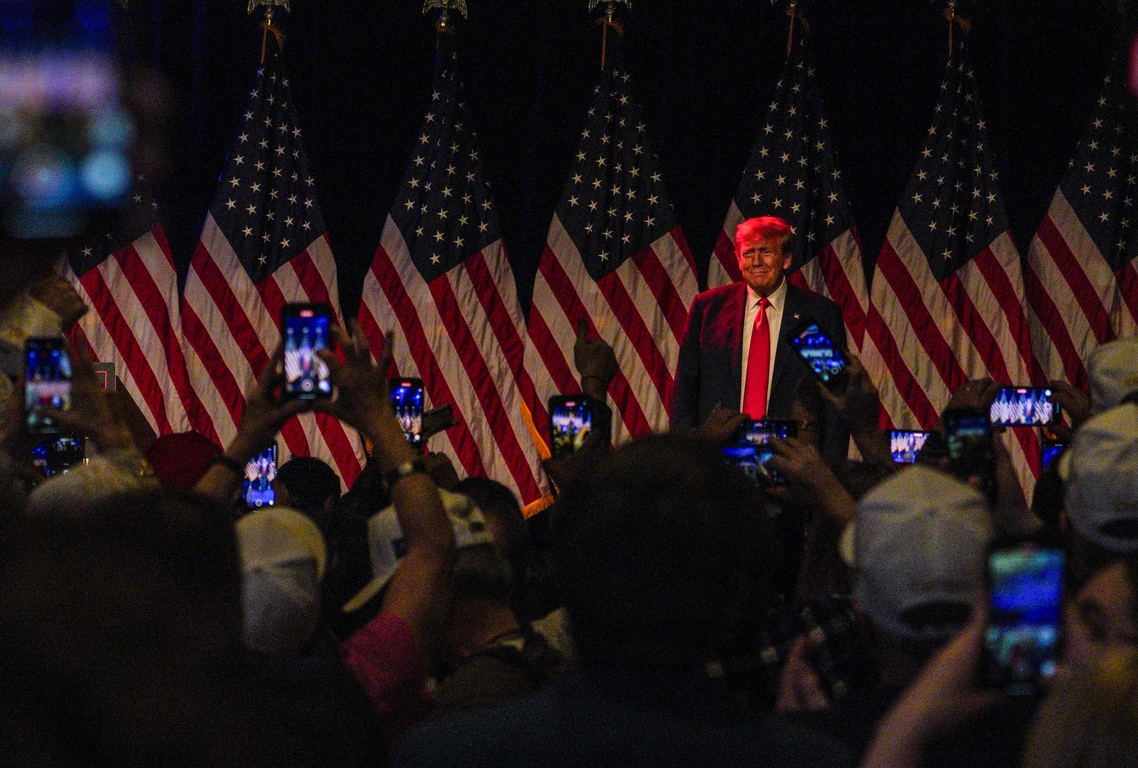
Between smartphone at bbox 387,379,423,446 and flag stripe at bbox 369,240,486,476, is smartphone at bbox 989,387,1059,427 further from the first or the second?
flag stripe at bbox 369,240,486,476

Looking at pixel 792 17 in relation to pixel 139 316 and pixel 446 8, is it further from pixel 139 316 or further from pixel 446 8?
pixel 139 316

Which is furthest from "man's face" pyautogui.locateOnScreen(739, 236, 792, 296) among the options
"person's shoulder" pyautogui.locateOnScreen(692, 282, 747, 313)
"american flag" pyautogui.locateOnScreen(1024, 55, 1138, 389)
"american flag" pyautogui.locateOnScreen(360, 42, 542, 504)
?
"american flag" pyautogui.locateOnScreen(1024, 55, 1138, 389)

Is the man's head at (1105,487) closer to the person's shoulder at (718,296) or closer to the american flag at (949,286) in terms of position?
the person's shoulder at (718,296)

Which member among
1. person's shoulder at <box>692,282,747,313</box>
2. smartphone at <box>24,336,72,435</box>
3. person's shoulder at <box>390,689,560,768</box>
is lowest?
person's shoulder at <box>390,689,560,768</box>

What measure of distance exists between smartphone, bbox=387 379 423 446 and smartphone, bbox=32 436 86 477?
1038mm

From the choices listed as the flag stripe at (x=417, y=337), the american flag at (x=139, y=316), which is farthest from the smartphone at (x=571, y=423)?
the american flag at (x=139, y=316)

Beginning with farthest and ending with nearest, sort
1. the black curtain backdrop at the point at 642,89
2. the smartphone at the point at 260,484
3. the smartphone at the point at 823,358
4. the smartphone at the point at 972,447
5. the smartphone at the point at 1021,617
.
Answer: the black curtain backdrop at the point at 642,89 → the smartphone at the point at 260,484 → the smartphone at the point at 823,358 → the smartphone at the point at 972,447 → the smartphone at the point at 1021,617

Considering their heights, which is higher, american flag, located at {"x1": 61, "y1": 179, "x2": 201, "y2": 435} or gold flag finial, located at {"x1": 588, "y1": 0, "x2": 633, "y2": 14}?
gold flag finial, located at {"x1": 588, "y1": 0, "x2": 633, "y2": 14}

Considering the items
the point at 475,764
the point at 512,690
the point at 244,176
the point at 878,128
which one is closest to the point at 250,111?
the point at 244,176

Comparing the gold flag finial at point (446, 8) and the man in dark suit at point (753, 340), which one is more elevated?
the gold flag finial at point (446, 8)

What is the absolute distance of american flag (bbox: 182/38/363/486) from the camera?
6.61 metres

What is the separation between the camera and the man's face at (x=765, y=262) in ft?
17.3

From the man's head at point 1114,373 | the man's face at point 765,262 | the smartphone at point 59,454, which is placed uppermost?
the man's face at point 765,262

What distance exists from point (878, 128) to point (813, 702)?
246 inches
